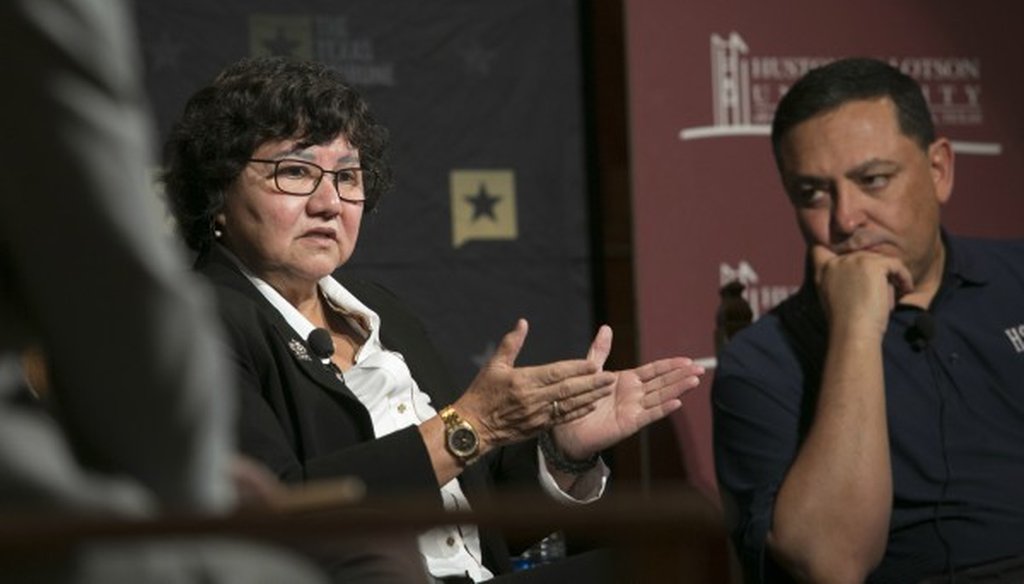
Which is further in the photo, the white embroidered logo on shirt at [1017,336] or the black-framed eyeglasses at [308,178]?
the white embroidered logo on shirt at [1017,336]

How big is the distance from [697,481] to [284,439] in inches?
69.9

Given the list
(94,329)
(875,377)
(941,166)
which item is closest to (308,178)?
(875,377)

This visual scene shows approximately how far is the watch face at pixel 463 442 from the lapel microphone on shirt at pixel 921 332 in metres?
0.91

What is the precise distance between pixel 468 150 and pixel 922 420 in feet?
4.86

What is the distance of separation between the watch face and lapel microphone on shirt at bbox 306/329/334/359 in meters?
0.26

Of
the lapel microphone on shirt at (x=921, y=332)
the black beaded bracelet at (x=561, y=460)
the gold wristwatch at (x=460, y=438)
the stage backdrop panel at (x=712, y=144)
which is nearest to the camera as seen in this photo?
the gold wristwatch at (x=460, y=438)

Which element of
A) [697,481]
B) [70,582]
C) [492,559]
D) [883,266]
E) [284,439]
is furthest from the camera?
[697,481]

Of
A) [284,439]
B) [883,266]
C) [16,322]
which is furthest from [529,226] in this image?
[16,322]

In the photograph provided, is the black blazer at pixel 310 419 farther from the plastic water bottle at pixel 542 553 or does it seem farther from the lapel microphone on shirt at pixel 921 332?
the lapel microphone on shirt at pixel 921 332

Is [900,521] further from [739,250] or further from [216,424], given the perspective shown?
[216,424]

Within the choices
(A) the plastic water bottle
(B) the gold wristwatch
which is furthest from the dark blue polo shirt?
(B) the gold wristwatch

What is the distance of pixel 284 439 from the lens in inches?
108

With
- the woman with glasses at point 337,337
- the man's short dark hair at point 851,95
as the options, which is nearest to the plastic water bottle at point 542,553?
the woman with glasses at point 337,337

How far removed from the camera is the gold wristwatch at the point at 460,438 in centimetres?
283
